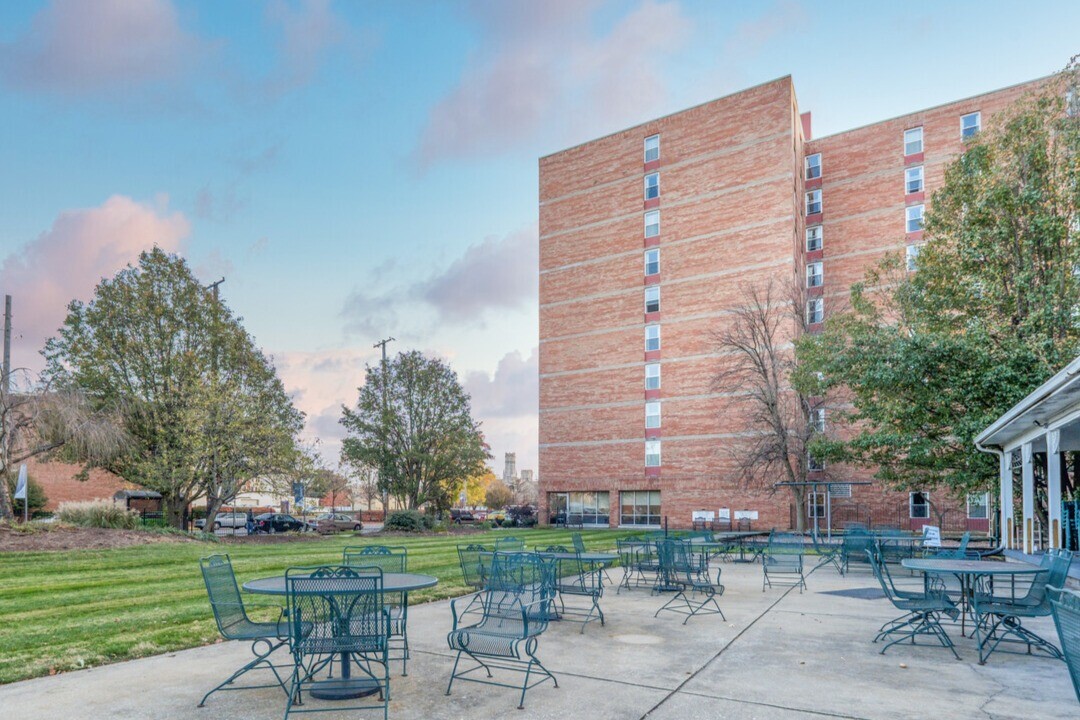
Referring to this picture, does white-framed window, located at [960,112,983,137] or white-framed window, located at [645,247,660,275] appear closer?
white-framed window, located at [960,112,983,137]

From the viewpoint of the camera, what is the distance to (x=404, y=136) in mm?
24172

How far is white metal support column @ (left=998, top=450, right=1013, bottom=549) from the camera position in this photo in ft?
54.7

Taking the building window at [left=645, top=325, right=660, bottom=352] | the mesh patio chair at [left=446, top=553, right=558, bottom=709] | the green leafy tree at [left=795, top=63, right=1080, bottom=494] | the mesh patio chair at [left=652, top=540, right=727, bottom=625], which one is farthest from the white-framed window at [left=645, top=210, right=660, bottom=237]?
the mesh patio chair at [left=446, top=553, right=558, bottom=709]

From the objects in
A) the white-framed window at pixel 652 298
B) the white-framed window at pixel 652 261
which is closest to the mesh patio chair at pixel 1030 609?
the white-framed window at pixel 652 298

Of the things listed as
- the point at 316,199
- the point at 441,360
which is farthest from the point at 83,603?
the point at 441,360

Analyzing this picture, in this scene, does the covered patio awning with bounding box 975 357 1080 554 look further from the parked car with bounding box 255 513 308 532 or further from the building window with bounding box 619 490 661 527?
the parked car with bounding box 255 513 308 532

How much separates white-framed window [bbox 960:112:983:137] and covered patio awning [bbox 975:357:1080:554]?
→ 27987mm

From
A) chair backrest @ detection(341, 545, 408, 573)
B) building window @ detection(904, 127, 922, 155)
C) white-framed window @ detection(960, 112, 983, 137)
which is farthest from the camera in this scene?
building window @ detection(904, 127, 922, 155)

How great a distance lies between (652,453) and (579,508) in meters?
5.83

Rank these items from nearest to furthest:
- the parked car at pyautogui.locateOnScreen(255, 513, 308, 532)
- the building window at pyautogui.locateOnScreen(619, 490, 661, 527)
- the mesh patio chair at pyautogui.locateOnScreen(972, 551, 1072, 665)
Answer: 1. the mesh patio chair at pyautogui.locateOnScreen(972, 551, 1072, 665)
2. the parked car at pyautogui.locateOnScreen(255, 513, 308, 532)
3. the building window at pyautogui.locateOnScreen(619, 490, 661, 527)

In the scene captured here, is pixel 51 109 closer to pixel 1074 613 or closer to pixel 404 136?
pixel 404 136

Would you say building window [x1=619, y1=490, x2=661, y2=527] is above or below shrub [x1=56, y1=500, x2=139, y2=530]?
below

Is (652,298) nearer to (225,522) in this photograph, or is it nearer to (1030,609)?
(225,522)

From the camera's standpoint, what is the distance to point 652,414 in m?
40.9
